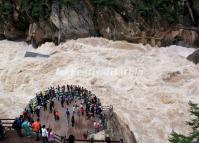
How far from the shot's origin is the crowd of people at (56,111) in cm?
2031

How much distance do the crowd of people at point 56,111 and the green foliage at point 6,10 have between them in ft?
77.7

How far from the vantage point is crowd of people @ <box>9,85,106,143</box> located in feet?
66.6

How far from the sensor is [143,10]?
47125 mm

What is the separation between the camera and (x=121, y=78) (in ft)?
128

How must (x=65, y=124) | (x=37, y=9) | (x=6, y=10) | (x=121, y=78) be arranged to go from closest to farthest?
(x=65, y=124) < (x=121, y=78) < (x=37, y=9) < (x=6, y=10)

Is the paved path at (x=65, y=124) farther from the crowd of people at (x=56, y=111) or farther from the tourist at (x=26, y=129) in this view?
the tourist at (x=26, y=129)

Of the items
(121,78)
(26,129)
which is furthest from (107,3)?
(26,129)

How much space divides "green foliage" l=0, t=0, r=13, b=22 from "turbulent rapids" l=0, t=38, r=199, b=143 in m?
5.82

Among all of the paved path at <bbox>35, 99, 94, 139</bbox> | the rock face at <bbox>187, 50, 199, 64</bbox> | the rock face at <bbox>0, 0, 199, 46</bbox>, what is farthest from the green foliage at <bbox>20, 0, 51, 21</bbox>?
the paved path at <bbox>35, 99, 94, 139</bbox>

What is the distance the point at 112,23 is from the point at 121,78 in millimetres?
10084

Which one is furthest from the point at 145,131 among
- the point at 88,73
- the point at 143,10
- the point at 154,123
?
the point at 143,10

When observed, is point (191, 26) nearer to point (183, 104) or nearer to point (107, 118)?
point (183, 104)

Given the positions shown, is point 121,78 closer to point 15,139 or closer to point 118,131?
point 118,131

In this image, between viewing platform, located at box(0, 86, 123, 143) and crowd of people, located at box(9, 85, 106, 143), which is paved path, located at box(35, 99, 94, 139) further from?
crowd of people, located at box(9, 85, 106, 143)
